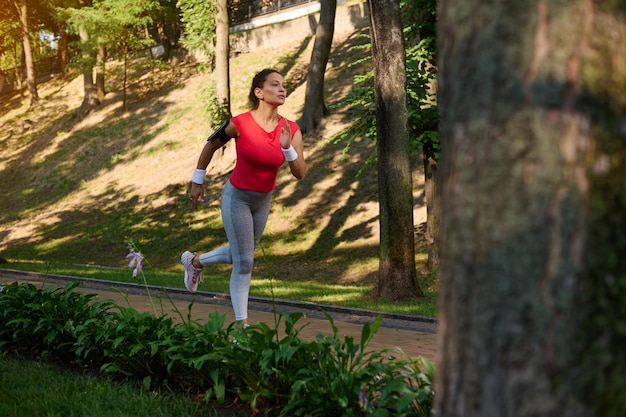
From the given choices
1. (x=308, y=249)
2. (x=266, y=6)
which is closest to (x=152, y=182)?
(x=308, y=249)

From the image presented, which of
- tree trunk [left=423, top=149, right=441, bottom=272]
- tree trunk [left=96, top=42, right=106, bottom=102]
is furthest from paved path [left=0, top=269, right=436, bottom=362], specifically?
tree trunk [left=96, top=42, right=106, bottom=102]

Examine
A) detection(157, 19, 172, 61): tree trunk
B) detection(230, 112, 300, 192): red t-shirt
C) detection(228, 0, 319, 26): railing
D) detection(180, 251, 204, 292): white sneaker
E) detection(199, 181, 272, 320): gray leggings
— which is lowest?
detection(180, 251, 204, 292): white sneaker

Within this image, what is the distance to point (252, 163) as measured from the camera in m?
6.74

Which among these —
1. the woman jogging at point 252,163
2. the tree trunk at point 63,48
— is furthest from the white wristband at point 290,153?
the tree trunk at point 63,48

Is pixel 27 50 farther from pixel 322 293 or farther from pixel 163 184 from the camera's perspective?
pixel 322 293

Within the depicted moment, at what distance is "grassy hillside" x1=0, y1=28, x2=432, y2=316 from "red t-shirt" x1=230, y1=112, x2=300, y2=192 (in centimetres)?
680

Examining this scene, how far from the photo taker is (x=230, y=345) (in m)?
4.96

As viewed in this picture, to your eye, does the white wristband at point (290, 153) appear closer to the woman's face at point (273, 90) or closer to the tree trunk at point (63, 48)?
the woman's face at point (273, 90)

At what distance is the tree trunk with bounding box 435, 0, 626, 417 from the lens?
6.88 feet

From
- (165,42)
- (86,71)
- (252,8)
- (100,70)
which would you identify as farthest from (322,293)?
(165,42)

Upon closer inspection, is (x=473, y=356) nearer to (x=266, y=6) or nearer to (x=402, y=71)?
(x=402, y=71)

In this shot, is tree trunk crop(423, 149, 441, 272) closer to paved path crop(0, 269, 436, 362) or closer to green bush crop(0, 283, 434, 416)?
paved path crop(0, 269, 436, 362)

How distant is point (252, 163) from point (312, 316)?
140 inches

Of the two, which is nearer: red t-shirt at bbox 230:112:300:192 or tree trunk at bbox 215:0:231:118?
red t-shirt at bbox 230:112:300:192
